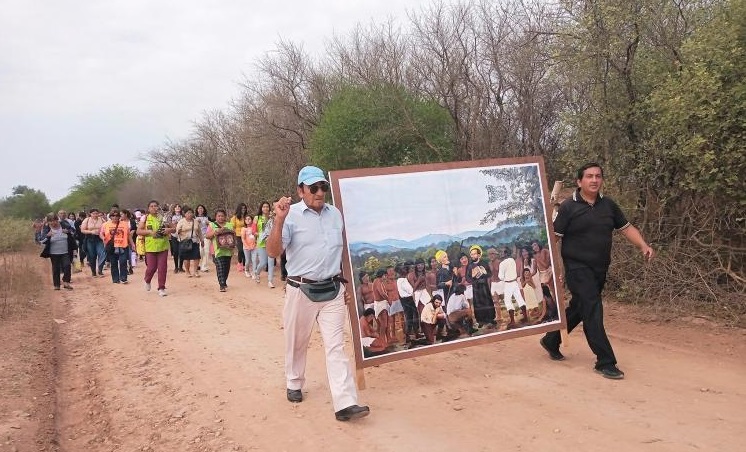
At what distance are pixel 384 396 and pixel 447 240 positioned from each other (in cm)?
164

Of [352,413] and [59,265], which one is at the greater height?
[59,265]

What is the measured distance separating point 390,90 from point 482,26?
10.0 ft

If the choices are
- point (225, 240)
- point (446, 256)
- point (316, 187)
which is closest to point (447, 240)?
point (446, 256)

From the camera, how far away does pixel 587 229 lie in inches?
212

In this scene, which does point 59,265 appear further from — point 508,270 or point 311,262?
point 508,270

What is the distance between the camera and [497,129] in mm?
15328

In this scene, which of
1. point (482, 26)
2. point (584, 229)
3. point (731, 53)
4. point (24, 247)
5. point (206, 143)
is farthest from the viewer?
point (206, 143)

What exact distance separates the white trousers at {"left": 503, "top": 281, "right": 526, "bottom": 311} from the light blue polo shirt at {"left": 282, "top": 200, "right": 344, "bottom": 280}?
2.02m

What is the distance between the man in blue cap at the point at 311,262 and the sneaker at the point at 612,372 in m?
2.40

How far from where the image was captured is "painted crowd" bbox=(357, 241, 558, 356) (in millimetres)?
5211

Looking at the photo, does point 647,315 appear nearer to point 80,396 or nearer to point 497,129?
point 80,396

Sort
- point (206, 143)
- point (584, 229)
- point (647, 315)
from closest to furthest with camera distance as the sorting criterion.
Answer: point (584, 229) → point (647, 315) → point (206, 143)

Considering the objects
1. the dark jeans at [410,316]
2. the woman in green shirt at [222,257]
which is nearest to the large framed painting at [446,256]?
the dark jeans at [410,316]

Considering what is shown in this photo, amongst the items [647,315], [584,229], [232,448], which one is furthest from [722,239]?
[232,448]
